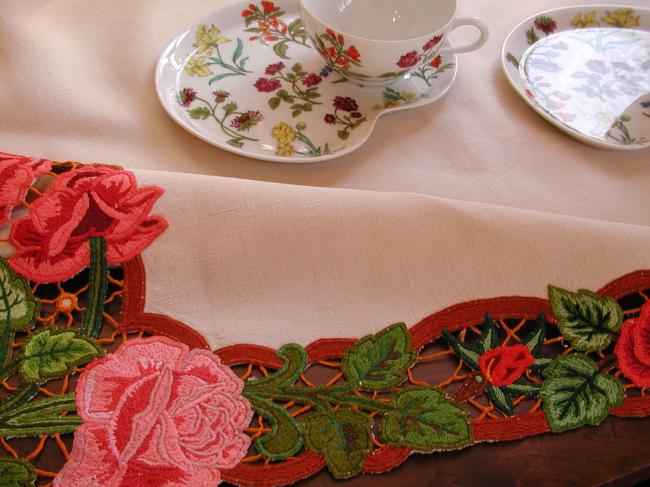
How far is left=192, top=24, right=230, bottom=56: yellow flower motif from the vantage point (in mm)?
632

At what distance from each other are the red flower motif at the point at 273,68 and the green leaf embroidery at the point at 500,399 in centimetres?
38

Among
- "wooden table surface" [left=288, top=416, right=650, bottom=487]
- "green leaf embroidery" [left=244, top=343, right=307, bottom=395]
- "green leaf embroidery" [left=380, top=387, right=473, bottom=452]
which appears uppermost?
"green leaf embroidery" [left=244, top=343, right=307, bottom=395]

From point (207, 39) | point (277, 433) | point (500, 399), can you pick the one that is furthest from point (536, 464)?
point (207, 39)

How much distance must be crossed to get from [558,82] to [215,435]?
1.62 ft

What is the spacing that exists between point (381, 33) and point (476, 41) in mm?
111

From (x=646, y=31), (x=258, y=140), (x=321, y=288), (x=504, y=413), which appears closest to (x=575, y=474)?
(x=504, y=413)

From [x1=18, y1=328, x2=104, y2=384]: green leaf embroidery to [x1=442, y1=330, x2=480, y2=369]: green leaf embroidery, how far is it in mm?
237

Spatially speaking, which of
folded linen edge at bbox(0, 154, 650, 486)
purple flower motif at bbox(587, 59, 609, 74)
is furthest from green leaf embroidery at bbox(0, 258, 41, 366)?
purple flower motif at bbox(587, 59, 609, 74)

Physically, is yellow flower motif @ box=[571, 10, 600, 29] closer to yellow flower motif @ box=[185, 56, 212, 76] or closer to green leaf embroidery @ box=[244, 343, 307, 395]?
yellow flower motif @ box=[185, 56, 212, 76]

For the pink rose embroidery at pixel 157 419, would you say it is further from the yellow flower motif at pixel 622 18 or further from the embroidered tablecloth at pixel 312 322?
the yellow flower motif at pixel 622 18

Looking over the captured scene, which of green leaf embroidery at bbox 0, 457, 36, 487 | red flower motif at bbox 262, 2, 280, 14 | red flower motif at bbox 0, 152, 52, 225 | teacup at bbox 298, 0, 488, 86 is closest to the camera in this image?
green leaf embroidery at bbox 0, 457, 36, 487

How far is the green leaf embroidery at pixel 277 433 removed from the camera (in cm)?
36

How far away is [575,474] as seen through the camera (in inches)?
14.4

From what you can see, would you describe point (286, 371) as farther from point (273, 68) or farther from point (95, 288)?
point (273, 68)
